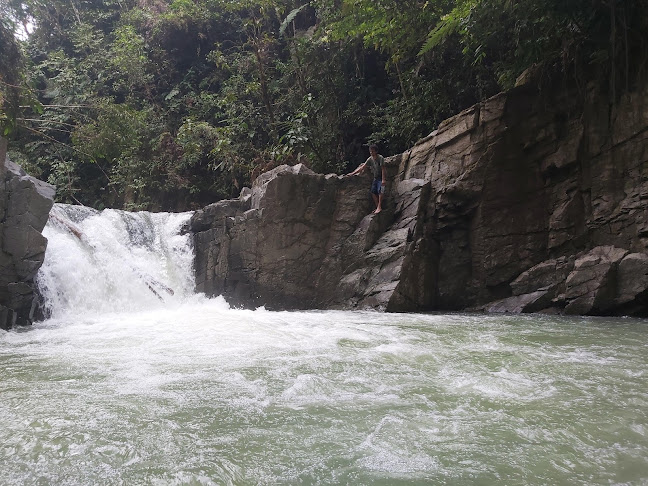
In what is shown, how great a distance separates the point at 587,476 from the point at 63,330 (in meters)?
7.09

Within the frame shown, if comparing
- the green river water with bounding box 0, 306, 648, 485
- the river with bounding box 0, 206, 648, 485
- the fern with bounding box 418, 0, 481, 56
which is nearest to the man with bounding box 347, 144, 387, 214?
the fern with bounding box 418, 0, 481, 56

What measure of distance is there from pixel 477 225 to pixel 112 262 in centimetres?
790

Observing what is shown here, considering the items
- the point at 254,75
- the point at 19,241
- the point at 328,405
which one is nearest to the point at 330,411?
the point at 328,405

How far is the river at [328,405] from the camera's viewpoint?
2.23 m

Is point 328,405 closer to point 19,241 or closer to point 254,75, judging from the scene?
point 19,241

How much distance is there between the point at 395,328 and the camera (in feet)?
20.8

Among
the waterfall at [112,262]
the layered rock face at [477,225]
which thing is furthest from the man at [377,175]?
the waterfall at [112,262]

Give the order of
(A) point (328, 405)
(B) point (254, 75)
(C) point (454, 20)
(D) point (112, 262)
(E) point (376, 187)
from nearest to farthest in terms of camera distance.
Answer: (A) point (328, 405), (C) point (454, 20), (E) point (376, 187), (D) point (112, 262), (B) point (254, 75)

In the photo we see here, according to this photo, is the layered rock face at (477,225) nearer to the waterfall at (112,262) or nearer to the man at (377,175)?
the man at (377,175)

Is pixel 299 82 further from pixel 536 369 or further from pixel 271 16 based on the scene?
pixel 536 369

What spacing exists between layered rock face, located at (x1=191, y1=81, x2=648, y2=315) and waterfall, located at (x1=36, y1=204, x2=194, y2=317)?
1.07m

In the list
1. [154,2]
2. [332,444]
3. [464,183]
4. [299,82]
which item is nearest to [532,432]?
[332,444]

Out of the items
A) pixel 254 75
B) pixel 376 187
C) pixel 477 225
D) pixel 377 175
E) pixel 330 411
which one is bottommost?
pixel 330 411

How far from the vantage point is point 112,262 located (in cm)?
1057
